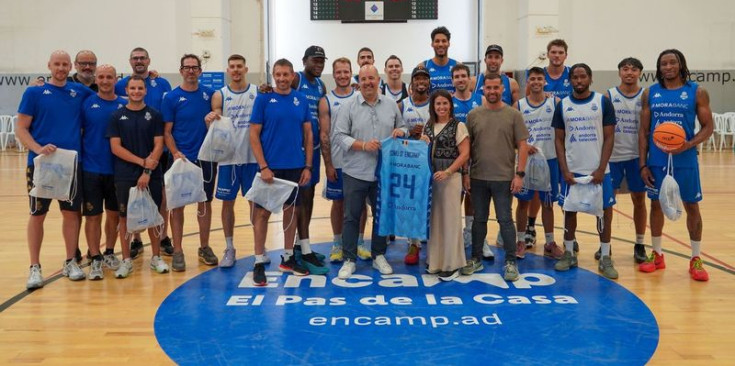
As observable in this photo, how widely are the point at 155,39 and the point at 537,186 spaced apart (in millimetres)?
12523

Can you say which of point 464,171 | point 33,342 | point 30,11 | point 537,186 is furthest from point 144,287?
point 30,11

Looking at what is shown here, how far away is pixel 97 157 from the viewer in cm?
508

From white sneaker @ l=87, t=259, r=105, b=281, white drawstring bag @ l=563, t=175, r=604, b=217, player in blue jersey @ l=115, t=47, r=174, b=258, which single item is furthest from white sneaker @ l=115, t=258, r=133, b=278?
white drawstring bag @ l=563, t=175, r=604, b=217

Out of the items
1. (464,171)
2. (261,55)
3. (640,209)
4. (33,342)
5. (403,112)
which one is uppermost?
(261,55)

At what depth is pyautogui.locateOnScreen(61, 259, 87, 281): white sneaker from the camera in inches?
202

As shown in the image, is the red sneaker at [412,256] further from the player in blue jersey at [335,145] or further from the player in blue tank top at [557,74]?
the player in blue tank top at [557,74]

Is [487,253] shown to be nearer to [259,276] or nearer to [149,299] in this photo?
[259,276]

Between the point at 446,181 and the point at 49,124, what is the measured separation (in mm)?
3029

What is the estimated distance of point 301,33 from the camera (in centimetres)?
1616

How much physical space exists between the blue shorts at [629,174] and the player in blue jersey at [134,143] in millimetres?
3720

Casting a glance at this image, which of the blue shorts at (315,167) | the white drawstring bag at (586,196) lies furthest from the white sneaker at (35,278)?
the white drawstring bag at (586,196)

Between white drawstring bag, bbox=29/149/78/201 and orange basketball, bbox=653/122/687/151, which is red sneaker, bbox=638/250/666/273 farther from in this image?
white drawstring bag, bbox=29/149/78/201

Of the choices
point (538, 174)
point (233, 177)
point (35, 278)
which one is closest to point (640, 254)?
point (538, 174)

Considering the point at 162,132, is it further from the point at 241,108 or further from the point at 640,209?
the point at 640,209
